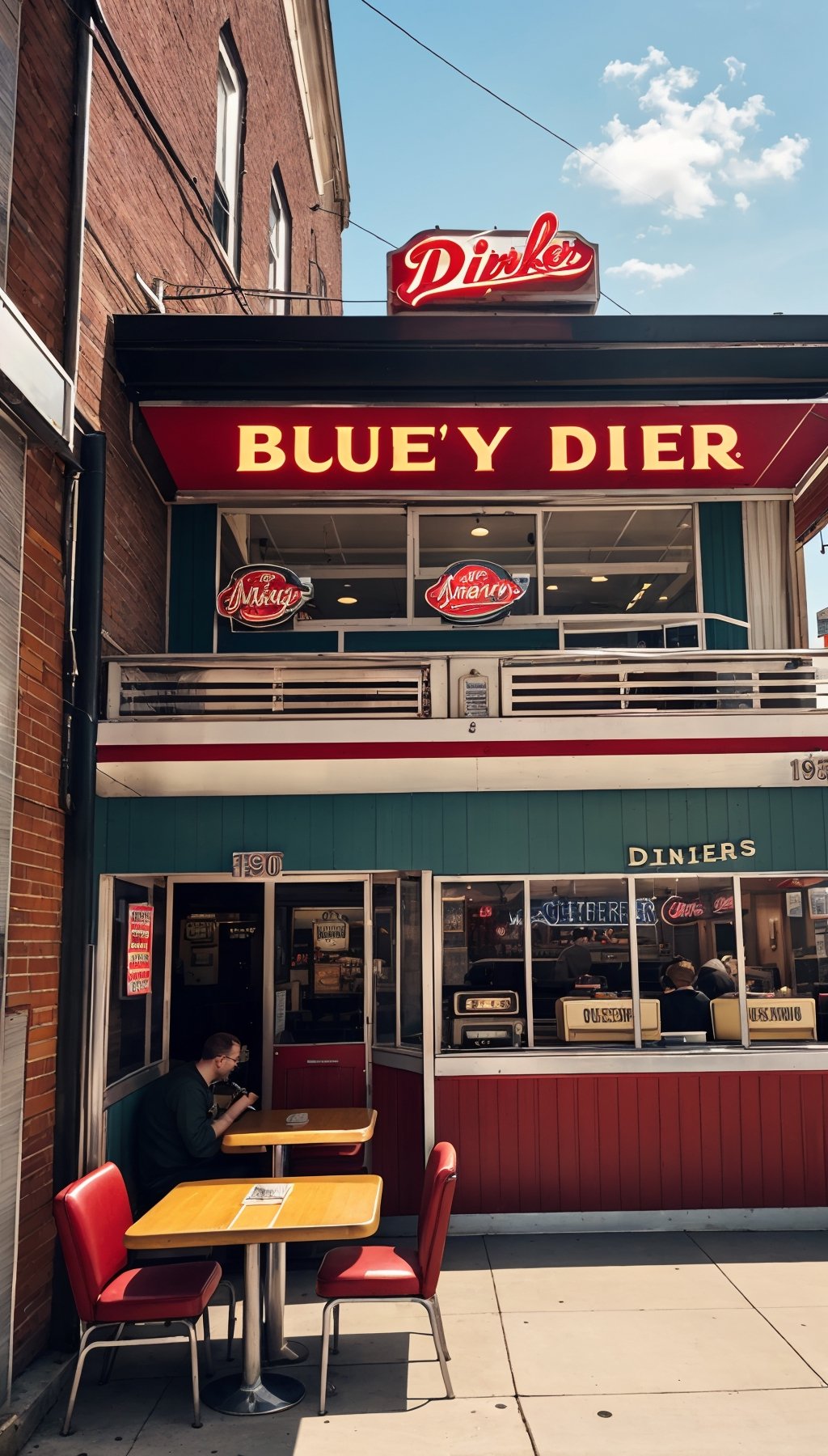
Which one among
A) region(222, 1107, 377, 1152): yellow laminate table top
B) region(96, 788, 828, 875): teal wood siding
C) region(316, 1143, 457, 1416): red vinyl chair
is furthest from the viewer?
region(96, 788, 828, 875): teal wood siding

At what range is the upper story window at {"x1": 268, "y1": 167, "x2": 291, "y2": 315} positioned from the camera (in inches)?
653

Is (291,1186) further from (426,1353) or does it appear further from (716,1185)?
(716,1185)

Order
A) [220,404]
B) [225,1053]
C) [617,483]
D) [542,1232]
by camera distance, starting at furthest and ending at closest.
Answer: [617,483] → [220,404] → [542,1232] → [225,1053]

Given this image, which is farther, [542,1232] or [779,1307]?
[542,1232]

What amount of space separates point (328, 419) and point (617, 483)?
9.47 ft

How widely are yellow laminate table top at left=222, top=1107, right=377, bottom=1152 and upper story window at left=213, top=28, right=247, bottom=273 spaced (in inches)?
389

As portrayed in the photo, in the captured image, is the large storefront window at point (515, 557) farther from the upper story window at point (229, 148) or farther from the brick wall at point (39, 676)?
the upper story window at point (229, 148)

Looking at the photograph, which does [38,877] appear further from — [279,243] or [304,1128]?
[279,243]

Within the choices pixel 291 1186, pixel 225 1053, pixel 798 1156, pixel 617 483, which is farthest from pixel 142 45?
pixel 798 1156

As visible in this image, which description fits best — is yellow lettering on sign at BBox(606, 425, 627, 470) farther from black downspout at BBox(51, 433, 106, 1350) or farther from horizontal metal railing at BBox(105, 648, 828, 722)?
black downspout at BBox(51, 433, 106, 1350)

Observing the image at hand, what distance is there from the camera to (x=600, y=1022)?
30.3 ft

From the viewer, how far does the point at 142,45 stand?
9.24m

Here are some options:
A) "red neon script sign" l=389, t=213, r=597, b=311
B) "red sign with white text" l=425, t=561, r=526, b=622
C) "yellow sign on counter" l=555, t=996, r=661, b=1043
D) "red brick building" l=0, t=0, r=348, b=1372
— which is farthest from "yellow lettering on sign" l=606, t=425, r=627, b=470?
"yellow sign on counter" l=555, t=996, r=661, b=1043

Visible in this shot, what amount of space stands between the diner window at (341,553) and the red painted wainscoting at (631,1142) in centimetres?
462
